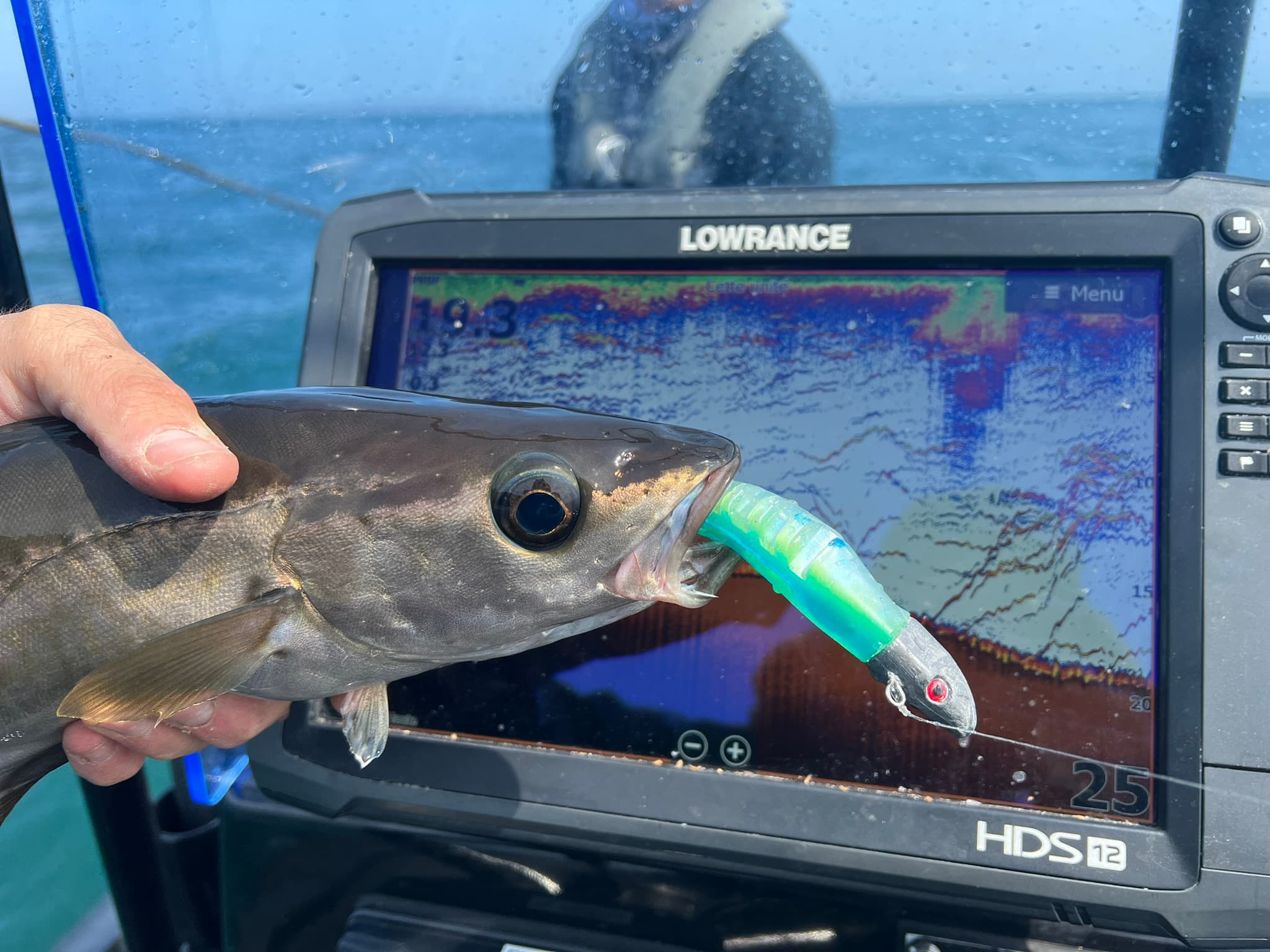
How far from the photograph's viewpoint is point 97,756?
55.3 inches

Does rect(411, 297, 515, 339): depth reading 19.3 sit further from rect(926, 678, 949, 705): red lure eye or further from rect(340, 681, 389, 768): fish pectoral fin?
rect(926, 678, 949, 705): red lure eye

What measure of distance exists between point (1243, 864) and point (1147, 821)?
11 cm

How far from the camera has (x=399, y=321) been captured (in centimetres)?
167

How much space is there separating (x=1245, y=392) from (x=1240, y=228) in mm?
244

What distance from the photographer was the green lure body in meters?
1.12

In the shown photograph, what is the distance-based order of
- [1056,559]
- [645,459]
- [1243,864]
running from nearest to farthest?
[645,459]
[1243,864]
[1056,559]

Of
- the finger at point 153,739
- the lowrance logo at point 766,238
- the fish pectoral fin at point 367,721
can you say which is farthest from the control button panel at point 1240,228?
the finger at point 153,739

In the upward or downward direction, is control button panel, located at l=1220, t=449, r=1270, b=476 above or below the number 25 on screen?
above

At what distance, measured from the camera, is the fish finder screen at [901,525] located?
4.20 feet

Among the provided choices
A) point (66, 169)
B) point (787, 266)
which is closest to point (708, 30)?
point (787, 266)

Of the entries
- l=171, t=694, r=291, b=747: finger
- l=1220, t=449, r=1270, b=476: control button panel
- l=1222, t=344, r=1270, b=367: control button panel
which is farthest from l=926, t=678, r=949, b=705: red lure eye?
l=171, t=694, r=291, b=747: finger

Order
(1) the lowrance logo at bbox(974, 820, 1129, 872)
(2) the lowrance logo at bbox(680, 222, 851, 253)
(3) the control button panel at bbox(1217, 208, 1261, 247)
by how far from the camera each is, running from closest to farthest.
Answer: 1. (1) the lowrance logo at bbox(974, 820, 1129, 872)
2. (3) the control button panel at bbox(1217, 208, 1261, 247)
3. (2) the lowrance logo at bbox(680, 222, 851, 253)

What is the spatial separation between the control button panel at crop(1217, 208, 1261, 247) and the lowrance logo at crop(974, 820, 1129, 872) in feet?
2.84

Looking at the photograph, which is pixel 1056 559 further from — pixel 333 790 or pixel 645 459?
pixel 333 790
